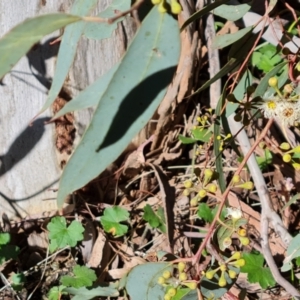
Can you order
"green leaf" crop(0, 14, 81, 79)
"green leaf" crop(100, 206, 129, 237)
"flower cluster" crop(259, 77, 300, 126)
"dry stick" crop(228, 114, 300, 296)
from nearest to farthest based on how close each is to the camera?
"green leaf" crop(0, 14, 81, 79)
"flower cluster" crop(259, 77, 300, 126)
"dry stick" crop(228, 114, 300, 296)
"green leaf" crop(100, 206, 129, 237)

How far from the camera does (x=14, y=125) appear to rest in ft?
5.02

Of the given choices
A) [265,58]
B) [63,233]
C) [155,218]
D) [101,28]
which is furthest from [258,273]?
[101,28]

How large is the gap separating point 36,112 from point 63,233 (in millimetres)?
409

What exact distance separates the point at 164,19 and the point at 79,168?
26 cm

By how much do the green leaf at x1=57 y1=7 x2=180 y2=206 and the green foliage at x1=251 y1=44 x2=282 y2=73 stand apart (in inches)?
42.6

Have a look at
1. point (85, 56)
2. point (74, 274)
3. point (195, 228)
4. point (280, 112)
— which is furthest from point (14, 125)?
point (280, 112)

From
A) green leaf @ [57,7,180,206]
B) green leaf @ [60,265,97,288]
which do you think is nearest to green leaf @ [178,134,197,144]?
green leaf @ [60,265,97,288]

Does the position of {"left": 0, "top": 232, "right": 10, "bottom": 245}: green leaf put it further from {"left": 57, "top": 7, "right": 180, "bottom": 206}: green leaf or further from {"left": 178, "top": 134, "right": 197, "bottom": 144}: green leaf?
{"left": 57, "top": 7, "right": 180, "bottom": 206}: green leaf

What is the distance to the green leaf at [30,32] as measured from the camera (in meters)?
0.71

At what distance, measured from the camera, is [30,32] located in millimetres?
718

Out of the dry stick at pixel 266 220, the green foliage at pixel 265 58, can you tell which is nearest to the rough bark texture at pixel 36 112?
the dry stick at pixel 266 220

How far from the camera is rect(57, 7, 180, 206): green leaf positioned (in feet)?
2.49

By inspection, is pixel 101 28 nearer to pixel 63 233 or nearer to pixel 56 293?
pixel 63 233

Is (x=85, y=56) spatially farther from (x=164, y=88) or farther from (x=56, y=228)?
(x=164, y=88)
